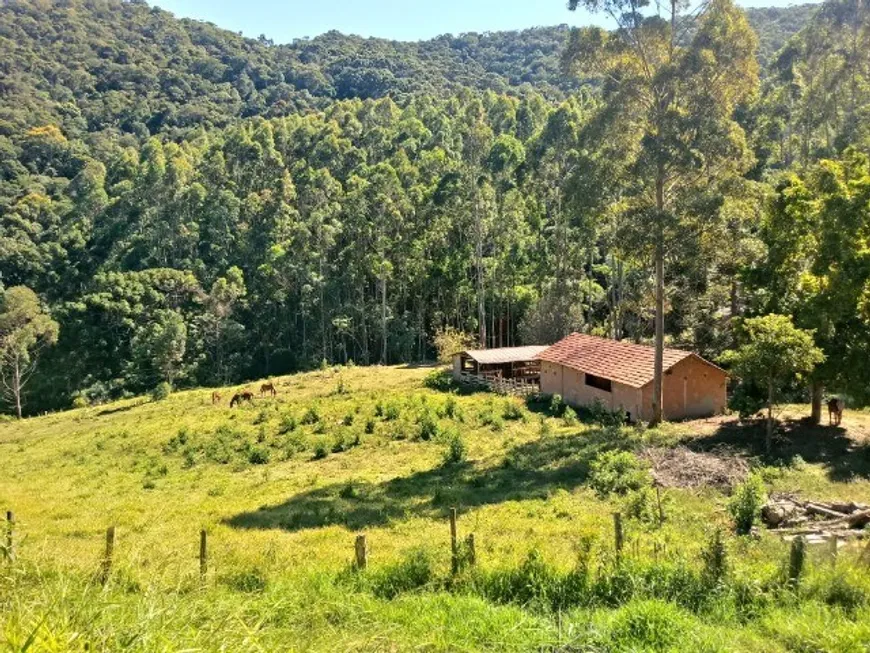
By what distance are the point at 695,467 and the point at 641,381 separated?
331 inches

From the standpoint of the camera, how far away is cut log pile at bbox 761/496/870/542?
13109 millimetres

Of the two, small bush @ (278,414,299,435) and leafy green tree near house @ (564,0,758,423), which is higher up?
leafy green tree near house @ (564,0,758,423)

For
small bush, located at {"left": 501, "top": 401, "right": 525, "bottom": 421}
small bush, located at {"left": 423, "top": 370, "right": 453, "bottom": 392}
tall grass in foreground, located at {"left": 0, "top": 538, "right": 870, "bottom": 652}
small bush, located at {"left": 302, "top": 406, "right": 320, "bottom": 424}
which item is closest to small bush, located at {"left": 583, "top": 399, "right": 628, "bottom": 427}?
small bush, located at {"left": 501, "top": 401, "right": 525, "bottom": 421}

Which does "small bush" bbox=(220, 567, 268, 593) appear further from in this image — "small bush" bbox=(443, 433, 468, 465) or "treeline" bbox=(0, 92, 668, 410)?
"treeline" bbox=(0, 92, 668, 410)

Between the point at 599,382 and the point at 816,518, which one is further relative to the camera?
the point at 599,382

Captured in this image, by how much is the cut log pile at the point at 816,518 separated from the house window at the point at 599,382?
49.4 ft

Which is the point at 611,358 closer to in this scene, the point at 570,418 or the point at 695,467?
the point at 570,418

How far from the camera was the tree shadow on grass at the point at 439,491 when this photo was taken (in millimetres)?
16531

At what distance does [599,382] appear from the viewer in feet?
103

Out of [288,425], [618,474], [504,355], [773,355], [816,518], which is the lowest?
[288,425]

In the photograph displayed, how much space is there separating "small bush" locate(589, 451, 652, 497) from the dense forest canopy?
7.82 meters

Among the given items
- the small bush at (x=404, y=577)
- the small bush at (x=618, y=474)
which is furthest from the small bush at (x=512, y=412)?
the small bush at (x=404, y=577)

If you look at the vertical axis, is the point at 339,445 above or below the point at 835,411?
below

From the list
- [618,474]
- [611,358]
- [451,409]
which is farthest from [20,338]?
[618,474]
